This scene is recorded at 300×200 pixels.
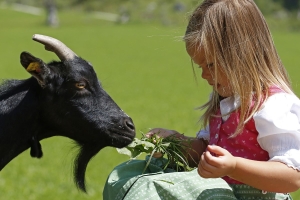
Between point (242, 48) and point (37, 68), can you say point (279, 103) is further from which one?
point (37, 68)

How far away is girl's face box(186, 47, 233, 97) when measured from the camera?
295 centimetres

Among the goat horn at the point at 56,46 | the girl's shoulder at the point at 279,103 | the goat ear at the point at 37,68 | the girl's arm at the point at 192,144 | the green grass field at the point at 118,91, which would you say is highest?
the goat horn at the point at 56,46

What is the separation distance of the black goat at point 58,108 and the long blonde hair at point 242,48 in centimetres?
77

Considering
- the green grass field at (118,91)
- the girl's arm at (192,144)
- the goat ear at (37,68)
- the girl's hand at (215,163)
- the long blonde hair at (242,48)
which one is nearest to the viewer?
the girl's hand at (215,163)

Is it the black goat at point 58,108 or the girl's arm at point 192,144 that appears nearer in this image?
the girl's arm at point 192,144

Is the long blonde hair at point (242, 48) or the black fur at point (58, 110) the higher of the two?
the long blonde hair at point (242, 48)

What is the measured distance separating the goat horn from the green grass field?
18.2 inches

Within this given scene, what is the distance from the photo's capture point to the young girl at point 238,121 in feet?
8.75

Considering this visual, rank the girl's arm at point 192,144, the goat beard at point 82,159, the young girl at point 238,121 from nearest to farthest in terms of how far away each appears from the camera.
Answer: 1. the young girl at point 238,121
2. the girl's arm at point 192,144
3. the goat beard at point 82,159

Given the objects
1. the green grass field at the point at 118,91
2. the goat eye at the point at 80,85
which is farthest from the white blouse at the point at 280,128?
the goat eye at the point at 80,85

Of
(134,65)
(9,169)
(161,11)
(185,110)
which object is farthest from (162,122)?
(161,11)

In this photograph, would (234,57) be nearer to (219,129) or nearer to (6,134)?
(219,129)

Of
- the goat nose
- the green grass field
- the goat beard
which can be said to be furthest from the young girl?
the goat beard

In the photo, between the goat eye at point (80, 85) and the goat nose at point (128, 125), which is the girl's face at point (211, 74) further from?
the goat eye at point (80, 85)
